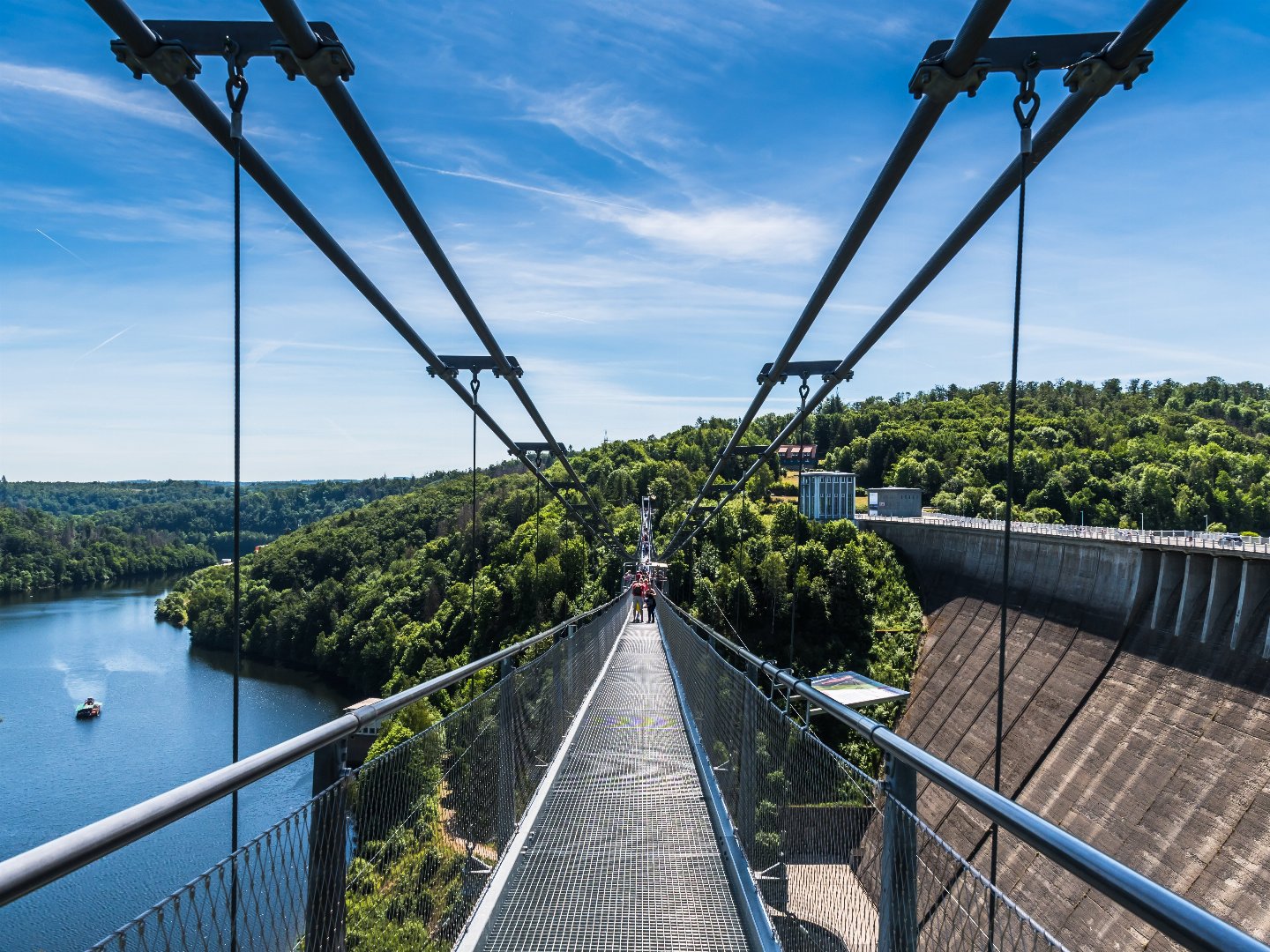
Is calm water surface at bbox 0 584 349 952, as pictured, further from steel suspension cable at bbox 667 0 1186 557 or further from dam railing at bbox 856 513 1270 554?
dam railing at bbox 856 513 1270 554

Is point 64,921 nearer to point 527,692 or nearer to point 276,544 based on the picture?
point 527,692

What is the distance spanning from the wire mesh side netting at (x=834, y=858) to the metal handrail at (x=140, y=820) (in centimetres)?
96

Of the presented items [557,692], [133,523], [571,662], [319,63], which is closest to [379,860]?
[319,63]

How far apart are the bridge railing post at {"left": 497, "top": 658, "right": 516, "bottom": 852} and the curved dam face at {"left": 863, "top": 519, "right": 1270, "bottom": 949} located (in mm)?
11008

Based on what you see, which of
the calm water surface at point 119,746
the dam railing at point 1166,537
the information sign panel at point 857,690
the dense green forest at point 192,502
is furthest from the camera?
the dense green forest at point 192,502

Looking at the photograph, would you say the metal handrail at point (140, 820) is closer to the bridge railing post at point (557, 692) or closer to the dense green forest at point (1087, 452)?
the bridge railing post at point (557, 692)

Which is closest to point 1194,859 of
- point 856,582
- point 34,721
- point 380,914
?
point 380,914

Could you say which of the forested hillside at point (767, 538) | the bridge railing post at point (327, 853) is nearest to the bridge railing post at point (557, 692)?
the bridge railing post at point (327, 853)

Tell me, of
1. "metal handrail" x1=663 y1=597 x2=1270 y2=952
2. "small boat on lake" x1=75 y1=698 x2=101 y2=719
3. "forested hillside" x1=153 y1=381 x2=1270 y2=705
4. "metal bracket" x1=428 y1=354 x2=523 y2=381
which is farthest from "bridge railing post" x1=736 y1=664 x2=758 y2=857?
"small boat on lake" x1=75 y1=698 x2=101 y2=719

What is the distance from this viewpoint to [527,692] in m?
3.50

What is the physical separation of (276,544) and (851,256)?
6307 centimetres

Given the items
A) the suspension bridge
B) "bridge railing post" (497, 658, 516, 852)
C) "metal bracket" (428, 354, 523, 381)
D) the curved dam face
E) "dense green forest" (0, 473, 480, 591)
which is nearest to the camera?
the suspension bridge

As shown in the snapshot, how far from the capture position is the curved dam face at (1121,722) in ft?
45.0

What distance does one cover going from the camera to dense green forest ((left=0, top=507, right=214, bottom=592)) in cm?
6675
